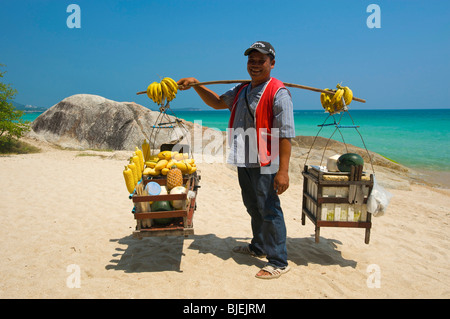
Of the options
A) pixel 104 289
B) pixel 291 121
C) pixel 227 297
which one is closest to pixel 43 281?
pixel 104 289

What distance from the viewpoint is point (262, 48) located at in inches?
130

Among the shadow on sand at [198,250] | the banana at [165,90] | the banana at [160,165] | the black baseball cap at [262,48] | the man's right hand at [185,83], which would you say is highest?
the black baseball cap at [262,48]

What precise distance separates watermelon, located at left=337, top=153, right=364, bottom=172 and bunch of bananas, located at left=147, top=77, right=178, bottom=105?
2.33 metres

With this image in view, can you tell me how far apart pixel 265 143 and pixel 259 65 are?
0.88 meters

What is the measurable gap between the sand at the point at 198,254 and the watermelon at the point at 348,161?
1.30 metres

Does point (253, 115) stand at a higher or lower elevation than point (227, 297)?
higher

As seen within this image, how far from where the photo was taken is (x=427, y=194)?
934cm

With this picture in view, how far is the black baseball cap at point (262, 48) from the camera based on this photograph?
328 centimetres

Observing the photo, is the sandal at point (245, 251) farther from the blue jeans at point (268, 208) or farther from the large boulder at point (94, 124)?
the large boulder at point (94, 124)

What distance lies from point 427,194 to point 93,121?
13.9m

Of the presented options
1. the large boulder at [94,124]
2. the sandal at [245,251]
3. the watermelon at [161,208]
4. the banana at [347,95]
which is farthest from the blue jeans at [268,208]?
the large boulder at [94,124]

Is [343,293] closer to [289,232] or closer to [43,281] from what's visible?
[289,232]

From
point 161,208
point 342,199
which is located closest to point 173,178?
point 161,208

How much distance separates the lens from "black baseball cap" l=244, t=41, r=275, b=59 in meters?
3.28
